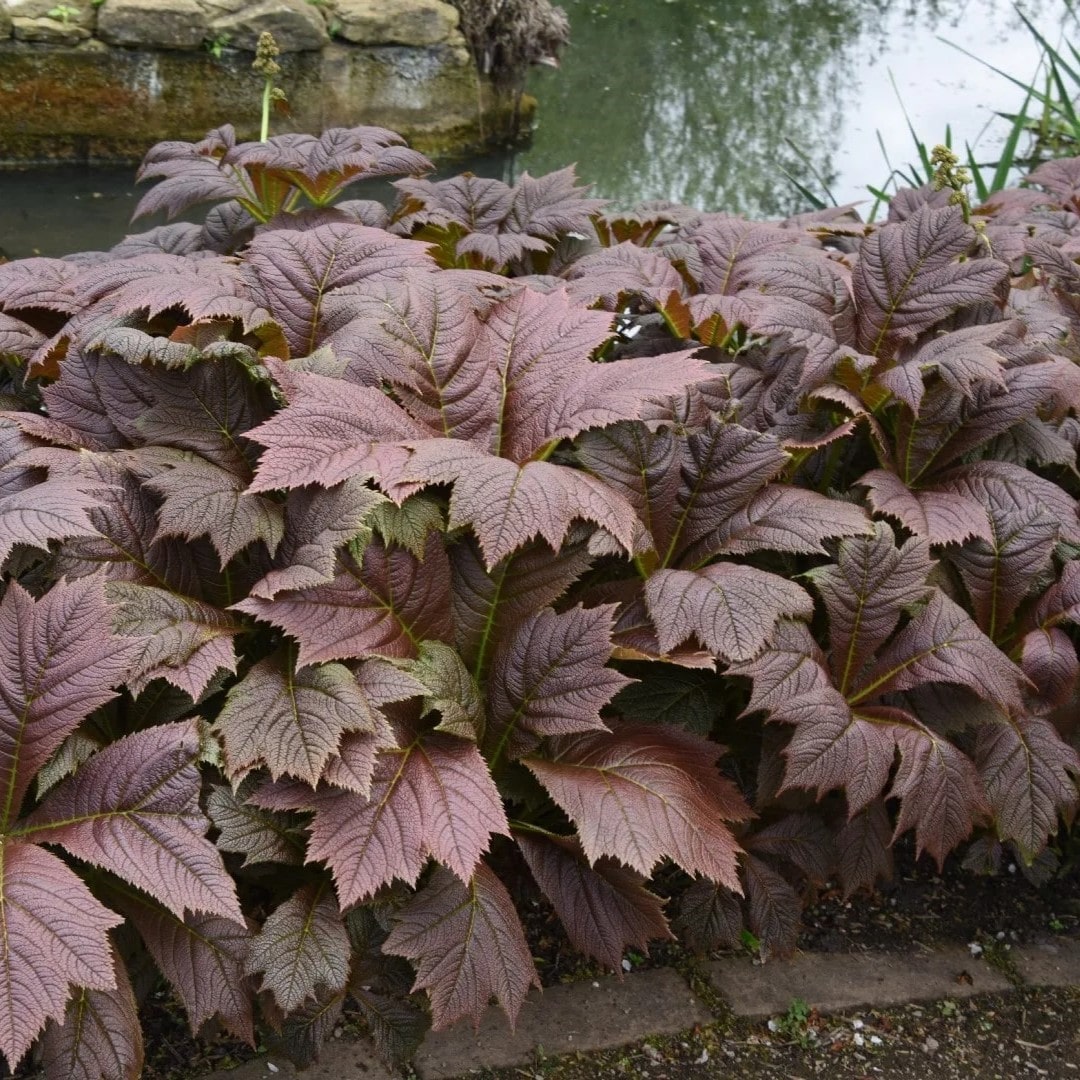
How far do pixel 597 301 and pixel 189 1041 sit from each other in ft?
4.34

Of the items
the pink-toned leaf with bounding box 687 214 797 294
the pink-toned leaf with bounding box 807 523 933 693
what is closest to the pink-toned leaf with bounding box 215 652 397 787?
the pink-toned leaf with bounding box 807 523 933 693

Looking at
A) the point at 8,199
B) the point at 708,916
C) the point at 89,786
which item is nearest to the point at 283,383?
the point at 89,786

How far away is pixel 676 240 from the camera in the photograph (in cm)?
243

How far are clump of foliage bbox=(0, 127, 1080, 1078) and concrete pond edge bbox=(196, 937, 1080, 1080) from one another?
0.09 metres

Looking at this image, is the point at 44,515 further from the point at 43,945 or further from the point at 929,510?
the point at 929,510

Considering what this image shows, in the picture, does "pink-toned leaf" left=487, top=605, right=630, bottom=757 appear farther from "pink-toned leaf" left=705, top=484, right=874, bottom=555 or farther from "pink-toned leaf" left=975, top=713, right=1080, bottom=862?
"pink-toned leaf" left=975, top=713, right=1080, bottom=862

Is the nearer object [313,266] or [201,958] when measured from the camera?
[201,958]

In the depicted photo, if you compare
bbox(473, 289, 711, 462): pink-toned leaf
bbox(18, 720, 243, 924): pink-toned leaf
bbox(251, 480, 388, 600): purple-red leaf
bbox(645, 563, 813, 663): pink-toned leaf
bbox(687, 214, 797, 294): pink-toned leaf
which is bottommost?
bbox(18, 720, 243, 924): pink-toned leaf

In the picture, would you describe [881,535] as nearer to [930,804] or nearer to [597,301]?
[930,804]

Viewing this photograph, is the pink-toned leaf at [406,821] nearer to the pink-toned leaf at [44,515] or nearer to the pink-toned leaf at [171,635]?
the pink-toned leaf at [171,635]

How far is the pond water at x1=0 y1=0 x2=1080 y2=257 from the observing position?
22.2 feet

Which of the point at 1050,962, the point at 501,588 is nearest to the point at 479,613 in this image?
the point at 501,588

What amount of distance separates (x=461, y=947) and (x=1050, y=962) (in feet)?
3.46

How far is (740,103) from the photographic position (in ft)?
30.0
